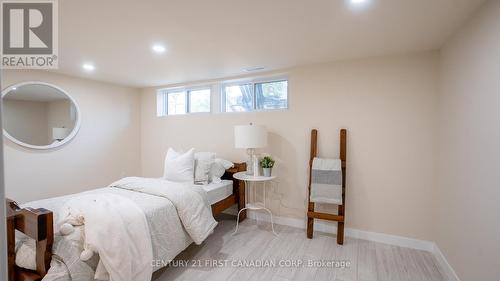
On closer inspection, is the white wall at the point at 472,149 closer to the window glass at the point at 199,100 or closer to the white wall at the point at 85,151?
the window glass at the point at 199,100

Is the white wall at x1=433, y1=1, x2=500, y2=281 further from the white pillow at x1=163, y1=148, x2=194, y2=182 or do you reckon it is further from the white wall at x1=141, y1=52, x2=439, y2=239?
the white pillow at x1=163, y1=148, x2=194, y2=182

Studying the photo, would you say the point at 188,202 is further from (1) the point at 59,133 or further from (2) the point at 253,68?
(1) the point at 59,133

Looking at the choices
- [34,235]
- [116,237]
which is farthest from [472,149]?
[34,235]

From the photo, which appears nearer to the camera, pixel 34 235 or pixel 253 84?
pixel 34 235

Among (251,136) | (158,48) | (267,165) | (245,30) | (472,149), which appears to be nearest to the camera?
(472,149)

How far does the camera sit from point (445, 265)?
85.3 inches

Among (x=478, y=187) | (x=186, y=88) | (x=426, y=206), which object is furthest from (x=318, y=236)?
(x=186, y=88)

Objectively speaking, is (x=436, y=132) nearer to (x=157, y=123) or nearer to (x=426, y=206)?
(x=426, y=206)

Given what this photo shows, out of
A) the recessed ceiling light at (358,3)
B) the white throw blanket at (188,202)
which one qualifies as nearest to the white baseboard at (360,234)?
the white throw blanket at (188,202)

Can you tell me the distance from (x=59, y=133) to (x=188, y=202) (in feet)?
8.39

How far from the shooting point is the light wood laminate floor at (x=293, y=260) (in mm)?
2117

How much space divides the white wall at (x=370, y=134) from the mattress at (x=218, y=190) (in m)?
0.67

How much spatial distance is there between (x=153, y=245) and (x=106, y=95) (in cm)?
310

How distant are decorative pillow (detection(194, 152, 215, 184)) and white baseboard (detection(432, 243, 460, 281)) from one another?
8.75 ft
